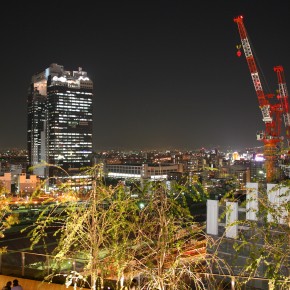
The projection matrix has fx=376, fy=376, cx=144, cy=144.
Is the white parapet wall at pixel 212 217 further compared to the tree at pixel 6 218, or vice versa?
the white parapet wall at pixel 212 217

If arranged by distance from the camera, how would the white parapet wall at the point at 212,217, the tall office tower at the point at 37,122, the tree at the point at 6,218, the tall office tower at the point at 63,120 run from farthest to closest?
the tall office tower at the point at 37,122 < the tall office tower at the point at 63,120 < the white parapet wall at the point at 212,217 < the tree at the point at 6,218

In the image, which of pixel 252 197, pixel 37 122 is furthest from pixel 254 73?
pixel 37 122

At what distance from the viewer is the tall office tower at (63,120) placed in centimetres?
8844

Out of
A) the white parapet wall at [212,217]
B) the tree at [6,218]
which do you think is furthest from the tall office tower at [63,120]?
the tree at [6,218]

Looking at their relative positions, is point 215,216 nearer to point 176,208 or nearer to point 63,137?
point 176,208

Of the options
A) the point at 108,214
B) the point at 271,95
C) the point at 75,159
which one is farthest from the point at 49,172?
the point at 108,214

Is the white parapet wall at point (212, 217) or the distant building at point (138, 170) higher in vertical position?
the white parapet wall at point (212, 217)

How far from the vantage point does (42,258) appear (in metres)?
6.37

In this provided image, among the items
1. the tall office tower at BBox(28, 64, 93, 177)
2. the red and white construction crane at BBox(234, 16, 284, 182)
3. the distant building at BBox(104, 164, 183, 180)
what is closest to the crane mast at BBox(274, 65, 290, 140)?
the red and white construction crane at BBox(234, 16, 284, 182)

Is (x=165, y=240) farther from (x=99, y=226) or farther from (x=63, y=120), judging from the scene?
(x=63, y=120)

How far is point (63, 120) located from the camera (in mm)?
90188

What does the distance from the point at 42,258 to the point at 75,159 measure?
84.5 metres

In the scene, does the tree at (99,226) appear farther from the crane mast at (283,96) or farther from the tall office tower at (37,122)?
the tall office tower at (37,122)

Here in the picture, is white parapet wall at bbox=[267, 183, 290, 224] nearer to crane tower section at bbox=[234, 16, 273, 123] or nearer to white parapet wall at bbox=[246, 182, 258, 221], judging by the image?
white parapet wall at bbox=[246, 182, 258, 221]
